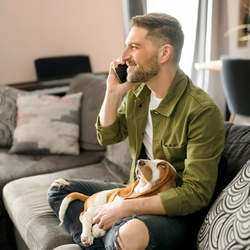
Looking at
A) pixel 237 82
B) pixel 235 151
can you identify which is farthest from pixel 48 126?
pixel 237 82

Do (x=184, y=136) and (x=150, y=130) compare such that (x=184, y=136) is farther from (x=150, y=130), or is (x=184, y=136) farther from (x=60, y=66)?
(x=60, y=66)

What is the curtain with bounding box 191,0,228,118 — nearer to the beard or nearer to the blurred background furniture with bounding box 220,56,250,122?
the blurred background furniture with bounding box 220,56,250,122

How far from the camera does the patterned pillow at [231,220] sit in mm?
1092

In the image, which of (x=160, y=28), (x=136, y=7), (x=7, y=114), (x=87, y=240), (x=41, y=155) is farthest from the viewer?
(x=136, y=7)

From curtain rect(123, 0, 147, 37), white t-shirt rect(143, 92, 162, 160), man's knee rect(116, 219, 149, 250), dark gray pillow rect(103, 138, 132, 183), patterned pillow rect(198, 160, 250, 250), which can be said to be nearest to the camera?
patterned pillow rect(198, 160, 250, 250)

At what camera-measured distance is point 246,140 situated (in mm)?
1525

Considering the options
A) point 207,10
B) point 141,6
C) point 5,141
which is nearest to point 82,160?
point 5,141

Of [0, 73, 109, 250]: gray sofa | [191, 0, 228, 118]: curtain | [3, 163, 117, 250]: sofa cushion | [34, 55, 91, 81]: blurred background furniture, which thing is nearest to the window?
[191, 0, 228, 118]: curtain

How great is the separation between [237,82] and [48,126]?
1580 mm

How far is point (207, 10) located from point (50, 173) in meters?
2.35

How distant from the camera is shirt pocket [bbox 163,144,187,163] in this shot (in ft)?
4.89

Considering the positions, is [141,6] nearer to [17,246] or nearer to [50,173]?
[50,173]

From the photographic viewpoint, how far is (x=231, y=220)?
117 cm

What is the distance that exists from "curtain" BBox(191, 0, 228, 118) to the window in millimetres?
56
